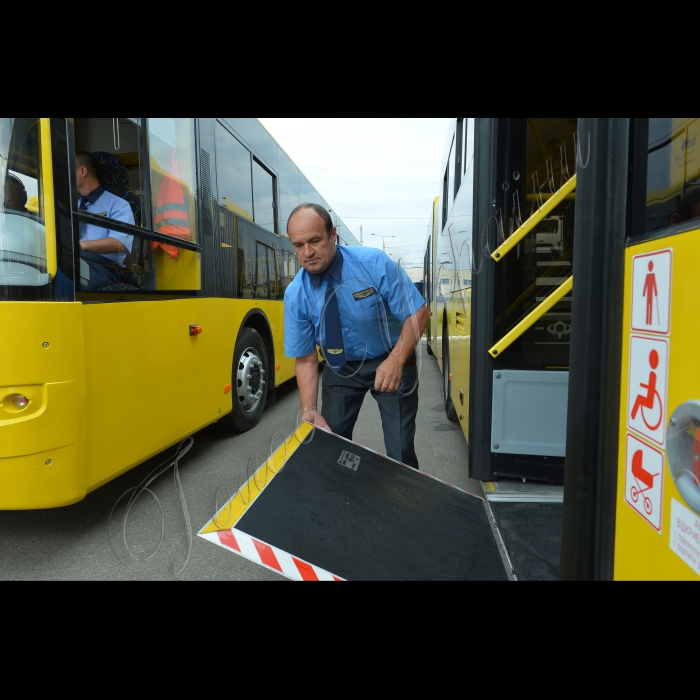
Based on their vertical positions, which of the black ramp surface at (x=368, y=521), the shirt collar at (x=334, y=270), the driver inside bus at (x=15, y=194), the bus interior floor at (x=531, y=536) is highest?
the driver inside bus at (x=15, y=194)

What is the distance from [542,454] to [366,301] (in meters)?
1.26

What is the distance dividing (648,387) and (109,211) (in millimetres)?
3005

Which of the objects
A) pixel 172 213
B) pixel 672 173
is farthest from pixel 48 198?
pixel 672 173

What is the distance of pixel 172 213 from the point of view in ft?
12.4

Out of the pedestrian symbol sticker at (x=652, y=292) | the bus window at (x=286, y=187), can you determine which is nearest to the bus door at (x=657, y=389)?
the pedestrian symbol sticker at (x=652, y=292)

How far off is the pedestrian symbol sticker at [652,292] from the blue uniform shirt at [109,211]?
8.69 feet

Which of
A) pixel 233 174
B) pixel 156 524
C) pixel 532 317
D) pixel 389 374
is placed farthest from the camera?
pixel 233 174

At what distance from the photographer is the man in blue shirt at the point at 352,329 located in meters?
2.66

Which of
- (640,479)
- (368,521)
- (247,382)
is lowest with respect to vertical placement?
(368,521)

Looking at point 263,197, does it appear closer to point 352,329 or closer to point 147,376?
point 147,376

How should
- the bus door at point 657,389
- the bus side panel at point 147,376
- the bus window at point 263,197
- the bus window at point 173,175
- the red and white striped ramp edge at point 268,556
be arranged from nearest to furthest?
1. the bus door at point 657,389
2. the red and white striped ramp edge at point 268,556
3. the bus side panel at point 147,376
4. the bus window at point 173,175
5. the bus window at point 263,197

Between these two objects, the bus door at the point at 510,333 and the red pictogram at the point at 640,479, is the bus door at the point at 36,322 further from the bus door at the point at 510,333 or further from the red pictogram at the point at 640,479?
the red pictogram at the point at 640,479

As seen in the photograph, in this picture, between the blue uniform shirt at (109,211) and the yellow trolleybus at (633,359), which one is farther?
the blue uniform shirt at (109,211)

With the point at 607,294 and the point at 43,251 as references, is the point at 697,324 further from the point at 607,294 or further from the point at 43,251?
the point at 43,251
